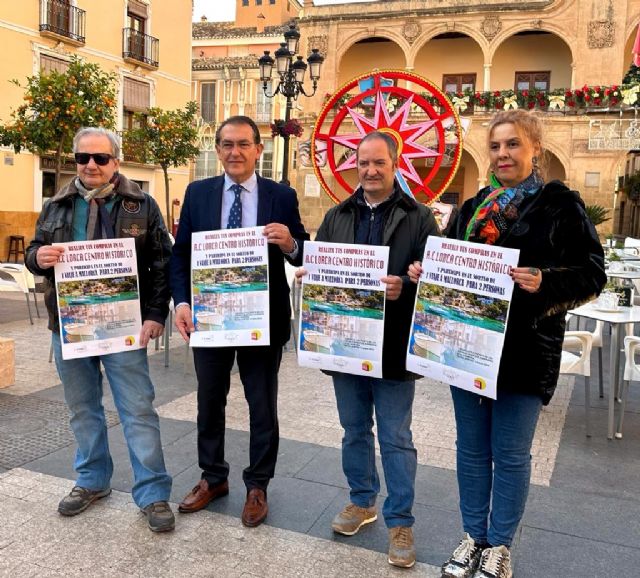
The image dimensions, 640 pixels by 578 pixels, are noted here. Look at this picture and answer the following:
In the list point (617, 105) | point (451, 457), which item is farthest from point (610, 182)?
point (451, 457)

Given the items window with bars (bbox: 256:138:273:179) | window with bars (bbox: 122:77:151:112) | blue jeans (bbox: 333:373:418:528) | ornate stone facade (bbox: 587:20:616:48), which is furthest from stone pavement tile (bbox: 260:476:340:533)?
window with bars (bbox: 256:138:273:179)

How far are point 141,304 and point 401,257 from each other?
1.36 meters

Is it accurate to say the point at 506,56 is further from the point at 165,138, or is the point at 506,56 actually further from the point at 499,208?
the point at 499,208

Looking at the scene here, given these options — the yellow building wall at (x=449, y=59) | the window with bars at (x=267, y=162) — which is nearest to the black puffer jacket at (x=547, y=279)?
the yellow building wall at (x=449, y=59)

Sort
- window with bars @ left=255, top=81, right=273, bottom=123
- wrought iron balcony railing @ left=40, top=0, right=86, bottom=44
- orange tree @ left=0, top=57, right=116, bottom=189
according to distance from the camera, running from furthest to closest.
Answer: window with bars @ left=255, top=81, right=273, bottom=123 < wrought iron balcony railing @ left=40, top=0, right=86, bottom=44 < orange tree @ left=0, top=57, right=116, bottom=189

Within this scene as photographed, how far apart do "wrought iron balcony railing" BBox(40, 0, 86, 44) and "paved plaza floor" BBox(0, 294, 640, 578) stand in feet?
59.7

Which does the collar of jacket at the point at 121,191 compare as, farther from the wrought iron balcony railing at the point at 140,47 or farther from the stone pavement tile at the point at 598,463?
the wrought iron balcony railing at the point at 140,47

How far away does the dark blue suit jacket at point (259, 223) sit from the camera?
2990mm

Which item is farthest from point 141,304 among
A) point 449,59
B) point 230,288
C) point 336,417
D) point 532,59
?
point 532,59

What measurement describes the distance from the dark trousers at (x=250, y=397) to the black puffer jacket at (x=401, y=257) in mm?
630

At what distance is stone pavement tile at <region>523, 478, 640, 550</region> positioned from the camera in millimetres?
3000

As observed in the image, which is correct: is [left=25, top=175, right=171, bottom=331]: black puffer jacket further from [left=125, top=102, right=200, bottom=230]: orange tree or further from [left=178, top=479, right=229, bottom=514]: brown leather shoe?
[left=125, top=102, right=200, bottom=230]: orange tree

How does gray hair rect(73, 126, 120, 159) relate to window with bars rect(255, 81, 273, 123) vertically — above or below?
below

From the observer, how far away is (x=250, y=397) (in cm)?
305
